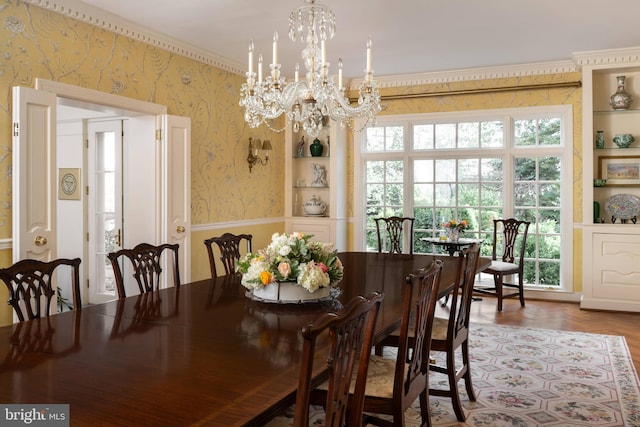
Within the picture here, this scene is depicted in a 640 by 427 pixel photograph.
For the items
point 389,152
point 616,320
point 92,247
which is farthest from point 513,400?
point 92,247

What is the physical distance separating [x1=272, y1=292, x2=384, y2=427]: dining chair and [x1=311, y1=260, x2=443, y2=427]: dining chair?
0.39 m

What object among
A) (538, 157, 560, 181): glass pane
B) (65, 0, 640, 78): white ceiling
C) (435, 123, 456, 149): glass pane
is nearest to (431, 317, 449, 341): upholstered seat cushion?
(65, 0, 640, 78): white ceiling

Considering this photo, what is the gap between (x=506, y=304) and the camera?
577cm

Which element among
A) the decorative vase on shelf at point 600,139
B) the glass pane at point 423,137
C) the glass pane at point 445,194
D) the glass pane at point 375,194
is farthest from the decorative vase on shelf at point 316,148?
the decorative vase on shelf at point 600,139

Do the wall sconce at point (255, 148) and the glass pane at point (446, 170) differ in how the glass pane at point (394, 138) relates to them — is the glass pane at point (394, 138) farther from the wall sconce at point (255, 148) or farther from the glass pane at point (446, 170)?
the wall sconce at point (255, 148)

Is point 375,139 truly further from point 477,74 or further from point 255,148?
point 255,148

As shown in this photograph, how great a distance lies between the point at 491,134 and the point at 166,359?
212 inches

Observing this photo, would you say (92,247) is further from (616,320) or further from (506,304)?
(616,320)

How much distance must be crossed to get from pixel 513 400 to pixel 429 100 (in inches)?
161

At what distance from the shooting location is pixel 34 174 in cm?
351

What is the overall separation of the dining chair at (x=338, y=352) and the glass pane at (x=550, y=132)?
5129mm

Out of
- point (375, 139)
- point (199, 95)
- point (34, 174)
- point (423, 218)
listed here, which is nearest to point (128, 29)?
point (199, 95)

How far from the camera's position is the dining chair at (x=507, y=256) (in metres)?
5.44

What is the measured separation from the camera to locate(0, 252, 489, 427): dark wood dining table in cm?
126
